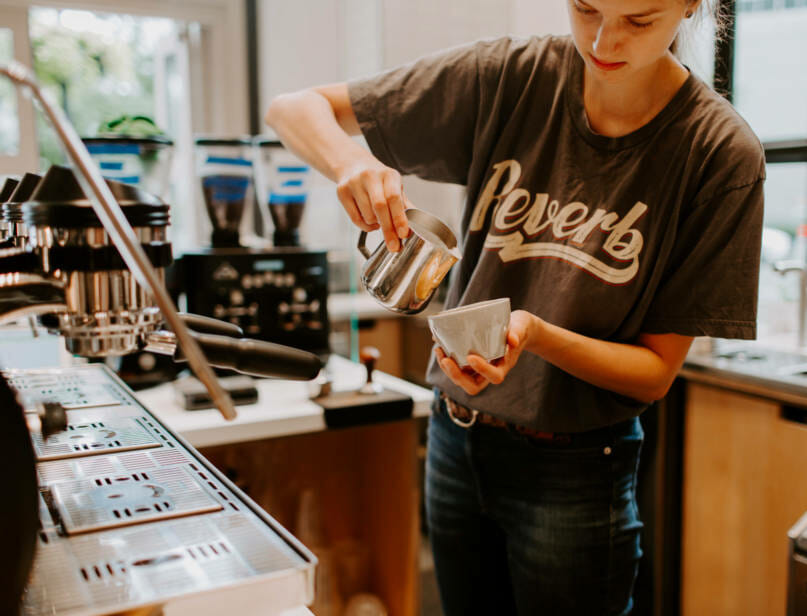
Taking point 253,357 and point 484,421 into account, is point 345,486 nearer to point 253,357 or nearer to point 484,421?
point 484,421

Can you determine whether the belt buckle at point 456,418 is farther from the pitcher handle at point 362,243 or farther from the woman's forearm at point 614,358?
the pitcher handle at point 362,243

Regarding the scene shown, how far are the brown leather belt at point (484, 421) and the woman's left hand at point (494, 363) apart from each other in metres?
0.13

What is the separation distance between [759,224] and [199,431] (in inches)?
40.6

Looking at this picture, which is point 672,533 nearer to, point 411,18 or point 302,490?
point 302,490

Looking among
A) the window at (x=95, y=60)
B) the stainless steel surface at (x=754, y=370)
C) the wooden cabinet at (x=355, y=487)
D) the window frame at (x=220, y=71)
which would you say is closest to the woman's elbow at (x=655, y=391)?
the wooden cabinet at (x=355, y=487)

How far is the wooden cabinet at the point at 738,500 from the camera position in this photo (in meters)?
1.85

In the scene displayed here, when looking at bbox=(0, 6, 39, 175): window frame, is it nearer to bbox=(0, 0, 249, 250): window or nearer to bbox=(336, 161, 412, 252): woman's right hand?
bbox=(0, 0, 249, 250): window

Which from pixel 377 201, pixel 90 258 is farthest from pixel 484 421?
pixel 90 258

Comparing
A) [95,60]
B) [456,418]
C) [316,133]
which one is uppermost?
[95,60]

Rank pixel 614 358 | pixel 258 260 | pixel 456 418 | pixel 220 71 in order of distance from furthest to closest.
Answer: pixel 220 71 → pixel 258 260 → pixel 456 418 → pixel 614 358

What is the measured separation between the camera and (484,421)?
1.12 m

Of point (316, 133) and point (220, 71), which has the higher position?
point (220, 71)

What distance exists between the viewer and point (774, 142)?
7.14 ft

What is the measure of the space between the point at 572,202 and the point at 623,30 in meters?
0.25
